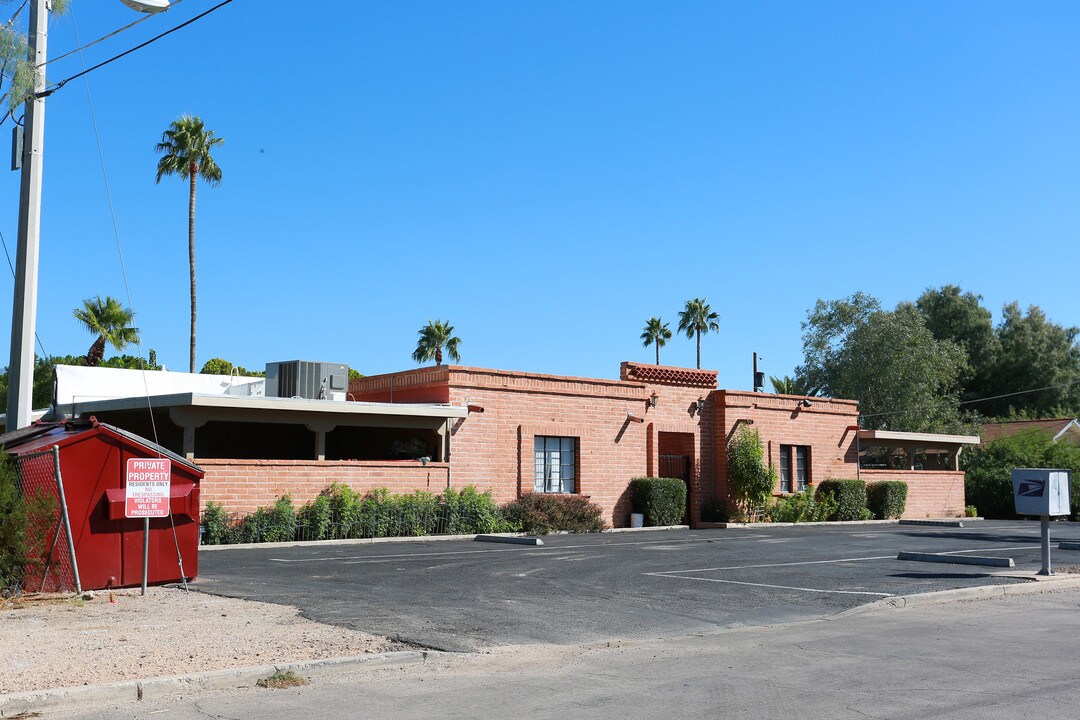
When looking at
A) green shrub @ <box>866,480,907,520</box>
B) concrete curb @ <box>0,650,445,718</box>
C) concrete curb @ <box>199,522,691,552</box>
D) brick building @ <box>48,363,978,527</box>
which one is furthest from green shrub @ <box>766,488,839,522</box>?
concrete curb @ <box>0,650,445,718</box>

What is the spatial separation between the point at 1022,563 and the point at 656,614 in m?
9.67

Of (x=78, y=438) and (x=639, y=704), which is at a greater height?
(x=78, y=438)

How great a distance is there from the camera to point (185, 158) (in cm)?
4578

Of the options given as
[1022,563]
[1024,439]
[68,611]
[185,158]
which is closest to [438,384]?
[1022,563]

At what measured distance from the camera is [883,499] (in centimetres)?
3700

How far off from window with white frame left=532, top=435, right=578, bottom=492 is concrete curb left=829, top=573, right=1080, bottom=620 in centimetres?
1481

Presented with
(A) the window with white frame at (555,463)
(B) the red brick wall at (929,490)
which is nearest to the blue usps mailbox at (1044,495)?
(A) the window with white frame at (555,463)

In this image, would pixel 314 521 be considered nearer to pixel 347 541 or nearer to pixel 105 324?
pixel 347 541

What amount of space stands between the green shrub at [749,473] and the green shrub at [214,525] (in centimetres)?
1689

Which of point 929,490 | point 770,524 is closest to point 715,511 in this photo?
point 770,524

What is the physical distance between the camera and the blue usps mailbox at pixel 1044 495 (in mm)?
15703

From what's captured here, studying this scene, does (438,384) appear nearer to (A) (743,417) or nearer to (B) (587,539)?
(B) (587,539)

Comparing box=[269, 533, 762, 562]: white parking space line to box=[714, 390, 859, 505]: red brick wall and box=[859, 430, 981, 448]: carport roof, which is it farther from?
box=[859, 430, 981, 448]: carport roof

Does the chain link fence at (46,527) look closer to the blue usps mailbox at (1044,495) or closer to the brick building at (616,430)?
the blue usps mailbox at (1044,495)
